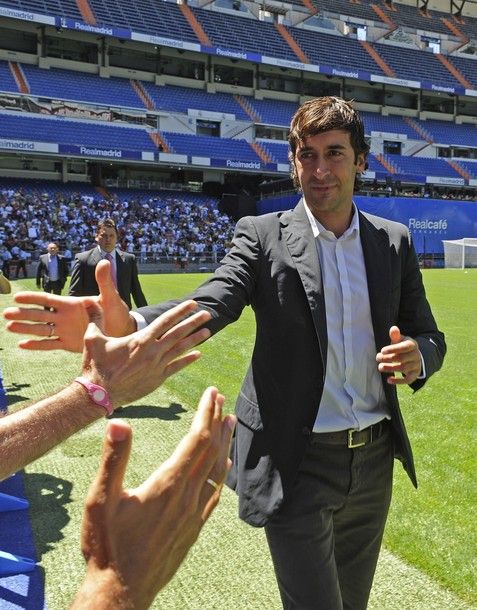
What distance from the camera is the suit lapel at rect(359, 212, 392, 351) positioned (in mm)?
2146

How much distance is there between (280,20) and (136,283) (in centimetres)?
5718

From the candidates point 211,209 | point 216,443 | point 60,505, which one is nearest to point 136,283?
point 60,505

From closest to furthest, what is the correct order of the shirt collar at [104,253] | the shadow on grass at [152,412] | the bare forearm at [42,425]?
the bare forearm at [42,425]
the shadow on grass at [152,412]
the shirt collar at [104,253]

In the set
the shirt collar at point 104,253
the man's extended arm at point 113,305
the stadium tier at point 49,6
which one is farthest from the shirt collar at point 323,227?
the stadium tier at point 49,6

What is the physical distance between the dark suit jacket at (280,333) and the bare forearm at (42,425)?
486 millimetres

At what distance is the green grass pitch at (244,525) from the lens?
10.2ft

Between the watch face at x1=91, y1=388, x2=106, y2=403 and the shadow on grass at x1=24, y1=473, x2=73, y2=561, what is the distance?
94.8 inches

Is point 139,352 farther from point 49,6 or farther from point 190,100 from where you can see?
point 190,100

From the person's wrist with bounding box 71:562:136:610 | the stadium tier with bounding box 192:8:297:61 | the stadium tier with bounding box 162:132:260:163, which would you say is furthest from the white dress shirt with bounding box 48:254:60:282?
the stadium tier with bounding box 192:8:297:61

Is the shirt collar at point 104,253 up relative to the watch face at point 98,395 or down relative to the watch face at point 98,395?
down

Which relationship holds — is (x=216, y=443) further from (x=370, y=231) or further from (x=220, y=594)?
(x=220, y=594)

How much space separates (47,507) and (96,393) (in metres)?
3.01

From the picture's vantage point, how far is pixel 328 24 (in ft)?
190

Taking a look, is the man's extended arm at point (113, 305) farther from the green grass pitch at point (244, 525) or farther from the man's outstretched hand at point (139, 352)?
the green grass pitch at point (244, 525)
